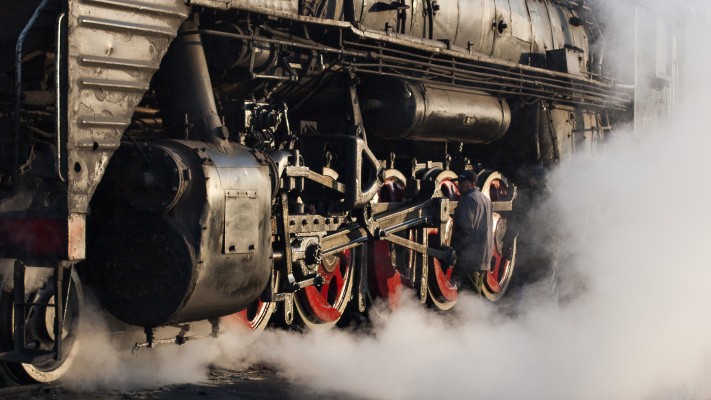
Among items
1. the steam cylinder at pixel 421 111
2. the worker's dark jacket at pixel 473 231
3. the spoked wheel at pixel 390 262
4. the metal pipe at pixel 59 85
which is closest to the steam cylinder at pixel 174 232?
the metal pipe at pixel 59 85

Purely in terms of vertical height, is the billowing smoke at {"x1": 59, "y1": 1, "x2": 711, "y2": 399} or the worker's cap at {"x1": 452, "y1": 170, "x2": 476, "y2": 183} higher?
the worker's cap at {"x1": 452, "y1": 170, "x2": 476, "y2": 183}

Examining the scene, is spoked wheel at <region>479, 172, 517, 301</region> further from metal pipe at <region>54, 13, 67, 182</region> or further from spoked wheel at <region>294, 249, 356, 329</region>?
metal pipe at <region>54, 13, 67, 182</region>

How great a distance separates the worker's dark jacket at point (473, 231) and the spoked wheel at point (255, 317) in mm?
2106

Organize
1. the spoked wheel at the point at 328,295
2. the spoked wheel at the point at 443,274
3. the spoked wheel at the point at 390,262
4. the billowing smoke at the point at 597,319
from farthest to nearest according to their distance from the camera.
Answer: the spoked wheel at the point at 443,274, the spoked wheel at the point at 390,262, the spoked wheel at the point at 328,295, the billowing smoke at the point at 597,319

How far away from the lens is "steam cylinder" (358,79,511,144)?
756 centimetres

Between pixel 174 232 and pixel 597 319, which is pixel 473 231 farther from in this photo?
pixel 174 232

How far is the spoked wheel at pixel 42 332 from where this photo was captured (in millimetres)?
5234

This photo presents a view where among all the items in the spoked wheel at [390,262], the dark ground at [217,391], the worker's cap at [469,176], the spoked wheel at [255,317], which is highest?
the worker's cap at [469,176]

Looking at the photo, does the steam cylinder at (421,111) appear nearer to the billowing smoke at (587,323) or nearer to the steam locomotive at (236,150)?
the steam locomotive at (236,150)

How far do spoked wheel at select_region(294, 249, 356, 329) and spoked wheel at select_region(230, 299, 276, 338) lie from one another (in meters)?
0.38

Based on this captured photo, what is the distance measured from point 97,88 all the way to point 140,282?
3.24 ft

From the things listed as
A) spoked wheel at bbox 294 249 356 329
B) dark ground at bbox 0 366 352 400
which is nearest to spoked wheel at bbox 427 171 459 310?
spoked wheel at bbox 294 249 356 329

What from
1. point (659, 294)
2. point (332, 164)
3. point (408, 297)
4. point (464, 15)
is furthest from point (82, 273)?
point (659, 294)

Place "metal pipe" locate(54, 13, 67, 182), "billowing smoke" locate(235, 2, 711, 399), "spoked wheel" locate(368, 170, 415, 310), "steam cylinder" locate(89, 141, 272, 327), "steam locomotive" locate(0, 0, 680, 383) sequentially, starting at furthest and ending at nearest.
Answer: "spoked wheel" locate(368, 170, 415, 310) < "billowing smoke" locate(235, 2, 711, 399) < "steam cylinder" locate(89, 141, 272, 327) < "steam locomotive" locate(0, 0, 680, 383) < "metal pipe" locate(54, 13, 67, 182)
